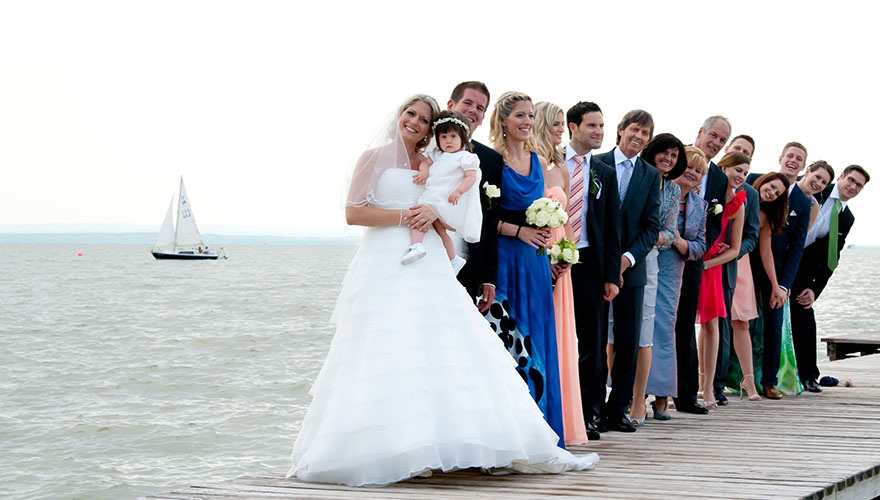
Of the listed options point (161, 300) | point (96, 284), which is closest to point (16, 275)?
point (96, 284)

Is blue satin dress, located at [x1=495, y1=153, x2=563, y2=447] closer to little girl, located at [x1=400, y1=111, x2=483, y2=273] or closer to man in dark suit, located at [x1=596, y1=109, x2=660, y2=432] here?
little girl, located at [x1=400, y1=111, x2=483, y2=273]

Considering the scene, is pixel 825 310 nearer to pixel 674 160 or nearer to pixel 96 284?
pixel 674 160

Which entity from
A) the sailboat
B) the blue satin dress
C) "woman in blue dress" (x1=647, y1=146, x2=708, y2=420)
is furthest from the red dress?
the sailboat

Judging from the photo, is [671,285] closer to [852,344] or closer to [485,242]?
[485,242]

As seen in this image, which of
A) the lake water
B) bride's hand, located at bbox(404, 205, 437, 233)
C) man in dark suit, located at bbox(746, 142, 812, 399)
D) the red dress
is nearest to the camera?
bride's hand, located at bbox(404, 205, 437, 233)

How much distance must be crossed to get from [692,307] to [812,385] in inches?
90.6

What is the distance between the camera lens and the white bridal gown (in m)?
4.14

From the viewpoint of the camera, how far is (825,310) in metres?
38.7

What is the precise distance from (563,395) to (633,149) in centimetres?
166

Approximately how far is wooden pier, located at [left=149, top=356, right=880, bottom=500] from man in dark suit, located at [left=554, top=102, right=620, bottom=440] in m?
0.48

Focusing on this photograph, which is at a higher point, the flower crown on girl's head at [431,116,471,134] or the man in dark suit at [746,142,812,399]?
the flower crown on girl's head at [431,116,471,134]

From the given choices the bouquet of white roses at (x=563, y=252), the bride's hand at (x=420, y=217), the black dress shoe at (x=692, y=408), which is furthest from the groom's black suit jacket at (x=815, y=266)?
the bride's hand at (x=420, y=217)

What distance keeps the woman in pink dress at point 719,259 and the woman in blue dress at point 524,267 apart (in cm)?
229

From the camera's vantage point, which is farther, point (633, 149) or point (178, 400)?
point (178, 400)
